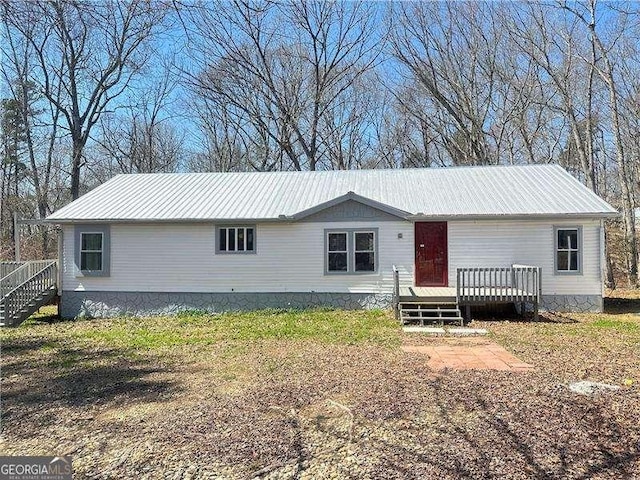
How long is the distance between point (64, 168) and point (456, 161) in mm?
21842

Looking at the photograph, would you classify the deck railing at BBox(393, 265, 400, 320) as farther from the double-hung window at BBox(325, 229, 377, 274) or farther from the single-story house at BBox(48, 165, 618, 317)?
the double-hung window at BBox(325, 229, 377, 274)

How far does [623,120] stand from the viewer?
68.5 ft

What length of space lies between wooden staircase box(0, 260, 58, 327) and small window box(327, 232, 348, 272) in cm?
804

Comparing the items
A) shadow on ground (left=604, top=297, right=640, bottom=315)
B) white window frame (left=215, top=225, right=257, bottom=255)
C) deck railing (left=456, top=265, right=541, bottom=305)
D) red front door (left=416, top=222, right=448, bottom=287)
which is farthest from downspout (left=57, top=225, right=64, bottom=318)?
shadow on ground (left=604, top=297, right=640, bottom=315)

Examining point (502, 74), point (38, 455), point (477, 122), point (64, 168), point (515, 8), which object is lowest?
point (38, 455)

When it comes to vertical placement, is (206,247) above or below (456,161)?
below

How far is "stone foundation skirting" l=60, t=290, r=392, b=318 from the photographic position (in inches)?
492

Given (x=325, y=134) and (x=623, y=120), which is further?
(x=325, y=134)

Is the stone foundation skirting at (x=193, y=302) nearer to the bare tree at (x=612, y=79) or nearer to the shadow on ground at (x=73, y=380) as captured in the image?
the shadow on ground at (x=73, y=380)

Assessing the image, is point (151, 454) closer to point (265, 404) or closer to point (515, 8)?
point (265, 404)

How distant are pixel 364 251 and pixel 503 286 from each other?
3.70m

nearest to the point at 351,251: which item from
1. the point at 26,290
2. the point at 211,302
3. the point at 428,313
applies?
the point at 428,313

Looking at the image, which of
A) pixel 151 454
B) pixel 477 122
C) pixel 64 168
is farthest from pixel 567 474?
pixel 64 168

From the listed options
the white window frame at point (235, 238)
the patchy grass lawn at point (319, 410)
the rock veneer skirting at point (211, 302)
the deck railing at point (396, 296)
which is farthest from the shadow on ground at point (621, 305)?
the white window frame at point (235, 238)
